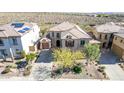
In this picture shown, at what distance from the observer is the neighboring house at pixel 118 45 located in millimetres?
30034

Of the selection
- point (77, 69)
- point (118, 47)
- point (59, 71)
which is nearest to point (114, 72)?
point (77, 69)

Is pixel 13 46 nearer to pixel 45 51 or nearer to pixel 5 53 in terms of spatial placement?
pixel 5 53

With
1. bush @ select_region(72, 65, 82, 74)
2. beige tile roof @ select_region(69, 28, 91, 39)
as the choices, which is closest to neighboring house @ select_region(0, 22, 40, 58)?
beige tile roof @ select_region(69, 28, 91, 39)

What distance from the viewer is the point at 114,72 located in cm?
2475

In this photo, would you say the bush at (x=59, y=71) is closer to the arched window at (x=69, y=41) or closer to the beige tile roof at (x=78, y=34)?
the arched window at (x=69, y=41)

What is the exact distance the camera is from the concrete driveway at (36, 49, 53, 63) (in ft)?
97.1

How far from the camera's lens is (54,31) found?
35.3 m

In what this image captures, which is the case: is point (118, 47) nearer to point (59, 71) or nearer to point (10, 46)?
point (59, 71)

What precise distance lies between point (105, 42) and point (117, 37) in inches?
170

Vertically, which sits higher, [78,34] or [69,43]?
[78,34]

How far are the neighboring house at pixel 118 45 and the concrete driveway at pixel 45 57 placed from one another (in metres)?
17.2

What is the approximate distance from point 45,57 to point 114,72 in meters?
16.1

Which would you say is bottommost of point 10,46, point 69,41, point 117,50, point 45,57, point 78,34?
point 45,57
